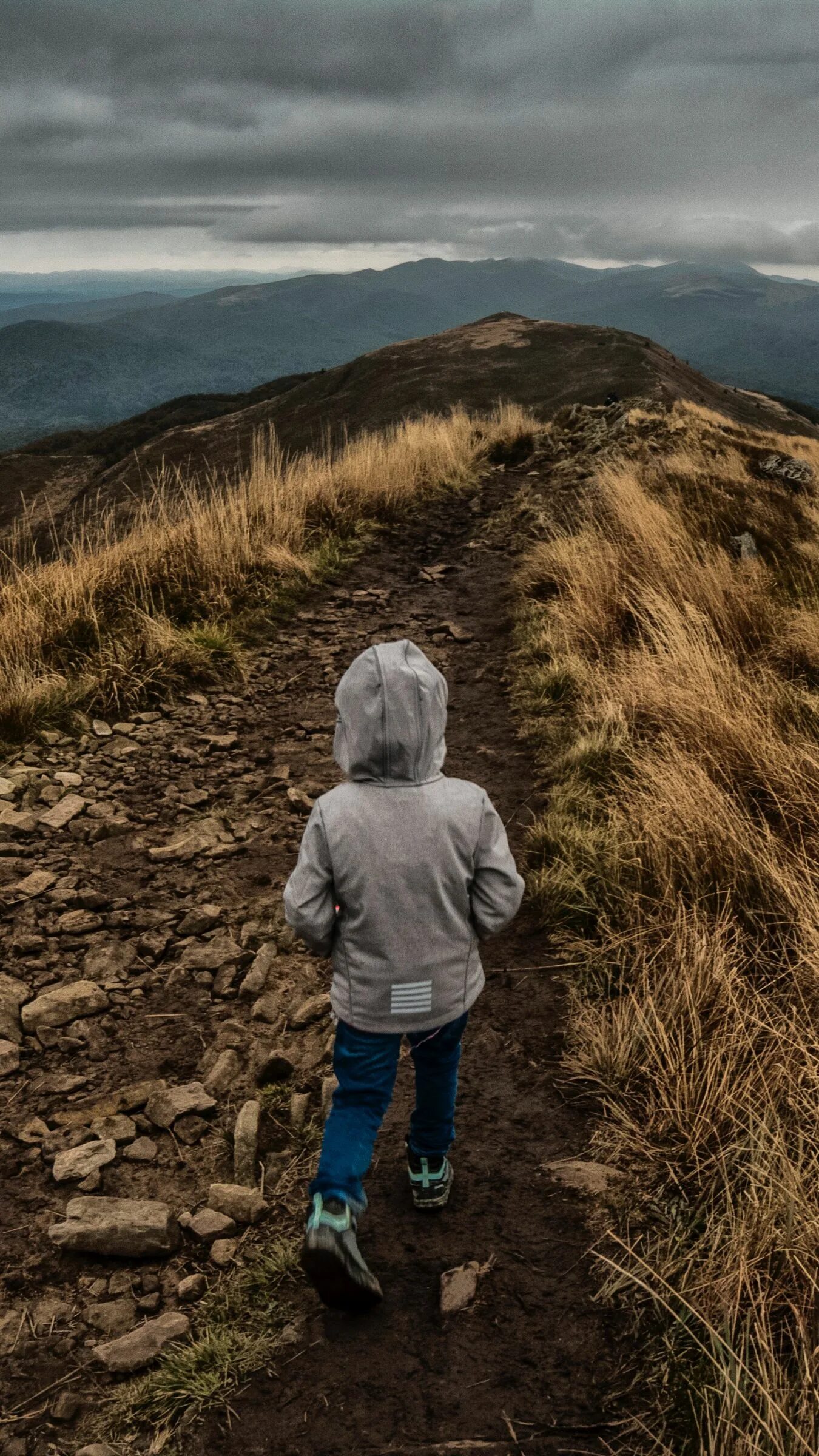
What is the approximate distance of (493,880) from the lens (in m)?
2.15

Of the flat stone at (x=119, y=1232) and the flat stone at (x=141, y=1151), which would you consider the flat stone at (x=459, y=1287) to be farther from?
the flat stone at (x=141, y=1151)

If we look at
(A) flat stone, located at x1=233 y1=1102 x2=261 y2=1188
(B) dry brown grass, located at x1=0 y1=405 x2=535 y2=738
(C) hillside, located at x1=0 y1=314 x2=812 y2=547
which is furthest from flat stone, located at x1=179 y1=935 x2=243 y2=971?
(C) hillside, located at x1=0 y1=314 x2=812 y2=547

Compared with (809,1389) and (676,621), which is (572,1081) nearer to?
(809,1389)

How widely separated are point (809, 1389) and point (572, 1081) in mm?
1106

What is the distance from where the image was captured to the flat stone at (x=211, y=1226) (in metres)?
2.20

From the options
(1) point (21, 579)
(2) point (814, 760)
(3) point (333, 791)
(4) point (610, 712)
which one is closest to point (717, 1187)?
(3) point (333, 791)

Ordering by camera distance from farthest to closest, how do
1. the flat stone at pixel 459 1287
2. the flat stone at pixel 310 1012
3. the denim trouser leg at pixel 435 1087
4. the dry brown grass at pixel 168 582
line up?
the dry brown grass at pixel 168 582 → the flat stone at pixel 310 1012 → the denim trouser leg at pixel 435 1087 → the flat stone at pixel 459 1287

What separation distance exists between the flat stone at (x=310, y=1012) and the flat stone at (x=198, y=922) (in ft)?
1.99

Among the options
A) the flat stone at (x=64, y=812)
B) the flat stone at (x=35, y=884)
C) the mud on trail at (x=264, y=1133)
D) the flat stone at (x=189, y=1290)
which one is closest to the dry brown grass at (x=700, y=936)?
the mud on trail at (x=264, y=1133)

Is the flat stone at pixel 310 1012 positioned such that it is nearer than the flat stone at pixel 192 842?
Yes

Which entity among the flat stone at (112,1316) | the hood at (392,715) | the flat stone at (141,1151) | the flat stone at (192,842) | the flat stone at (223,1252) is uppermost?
the hood at (392,715)

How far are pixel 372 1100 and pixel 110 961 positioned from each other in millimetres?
1520

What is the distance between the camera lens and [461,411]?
671 inches

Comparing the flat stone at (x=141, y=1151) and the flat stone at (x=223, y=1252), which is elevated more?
the flat stone at (x=223, y=1252)
